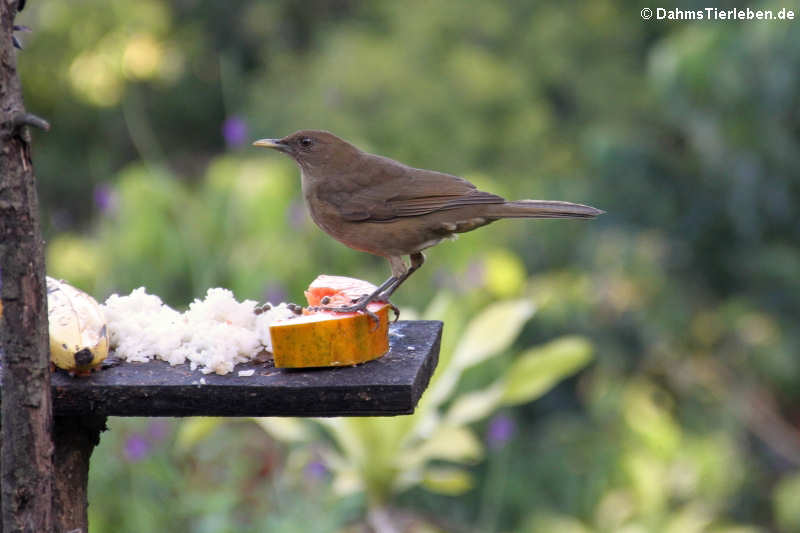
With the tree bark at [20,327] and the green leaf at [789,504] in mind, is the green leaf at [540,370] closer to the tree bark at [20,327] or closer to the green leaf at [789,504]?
the green leaf at [789,504]

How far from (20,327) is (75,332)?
26 centimetres

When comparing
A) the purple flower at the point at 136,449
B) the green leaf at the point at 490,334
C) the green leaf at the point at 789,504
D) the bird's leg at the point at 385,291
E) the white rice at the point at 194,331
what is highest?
the bird's leg at the point at 385,291

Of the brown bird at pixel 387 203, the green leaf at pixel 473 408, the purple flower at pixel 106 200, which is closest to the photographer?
the brown bird at pixel 387 203

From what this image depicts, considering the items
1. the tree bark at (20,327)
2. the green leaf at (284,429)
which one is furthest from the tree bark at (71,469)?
the green leaf at (284,429)

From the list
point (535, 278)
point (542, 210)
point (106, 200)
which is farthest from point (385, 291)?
point (535, 278)

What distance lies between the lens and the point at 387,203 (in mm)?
2986

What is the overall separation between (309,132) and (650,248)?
4.05m

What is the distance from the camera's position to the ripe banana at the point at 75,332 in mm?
2129

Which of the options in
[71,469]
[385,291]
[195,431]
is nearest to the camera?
[71,469]

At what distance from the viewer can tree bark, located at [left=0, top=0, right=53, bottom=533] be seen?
6.06 feet

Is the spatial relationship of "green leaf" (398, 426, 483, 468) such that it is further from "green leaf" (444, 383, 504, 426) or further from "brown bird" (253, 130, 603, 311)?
"brown bird" (253, 130, 603, 311)

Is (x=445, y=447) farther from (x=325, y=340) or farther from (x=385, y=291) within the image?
(x=325, y=340)

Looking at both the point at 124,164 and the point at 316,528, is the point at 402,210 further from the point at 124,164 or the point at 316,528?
the point at 124,164

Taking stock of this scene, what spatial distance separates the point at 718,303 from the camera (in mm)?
6457
